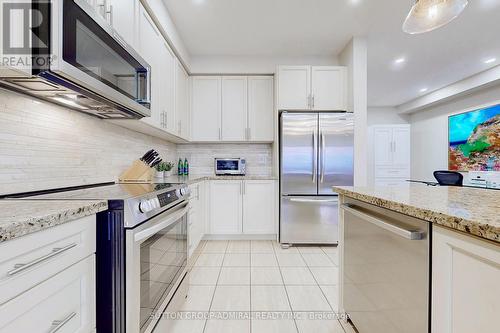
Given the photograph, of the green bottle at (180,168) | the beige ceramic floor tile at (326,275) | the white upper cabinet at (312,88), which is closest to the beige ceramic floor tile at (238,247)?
the beige ceramic floor tile at (326,275)

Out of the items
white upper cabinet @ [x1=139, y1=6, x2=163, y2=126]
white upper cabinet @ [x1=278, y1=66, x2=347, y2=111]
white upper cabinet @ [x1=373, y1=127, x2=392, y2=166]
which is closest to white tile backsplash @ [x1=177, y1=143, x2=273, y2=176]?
white upper cabinet @ [x1=278, y1=66, x2=347, y2=111]

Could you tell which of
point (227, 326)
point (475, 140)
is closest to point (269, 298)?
point (227, 326)

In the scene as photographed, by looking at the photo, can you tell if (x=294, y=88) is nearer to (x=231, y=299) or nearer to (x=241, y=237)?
(x=241, y=237)

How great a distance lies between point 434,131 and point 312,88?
15.3 feet

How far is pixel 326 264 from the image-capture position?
2.70 metres

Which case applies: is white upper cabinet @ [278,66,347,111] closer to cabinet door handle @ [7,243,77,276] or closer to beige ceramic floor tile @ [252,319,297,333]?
beige ceramic floor tile @ [252,319,297,333]

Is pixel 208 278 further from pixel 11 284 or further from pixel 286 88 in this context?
pixel 286 88

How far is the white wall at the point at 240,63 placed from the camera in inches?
145

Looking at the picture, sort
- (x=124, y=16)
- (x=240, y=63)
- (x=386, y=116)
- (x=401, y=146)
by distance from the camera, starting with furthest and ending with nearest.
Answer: (x=386, y=116), (x=401, y=146), (x=240, y=63), (x=124, y=16)

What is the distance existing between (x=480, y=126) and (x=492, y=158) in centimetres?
68

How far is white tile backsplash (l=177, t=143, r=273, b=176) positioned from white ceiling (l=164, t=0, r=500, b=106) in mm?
1419

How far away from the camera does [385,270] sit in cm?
117

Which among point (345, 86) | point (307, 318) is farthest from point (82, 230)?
point (345, 86)

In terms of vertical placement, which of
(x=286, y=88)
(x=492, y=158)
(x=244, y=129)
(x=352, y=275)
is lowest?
(x=352, y=275)
